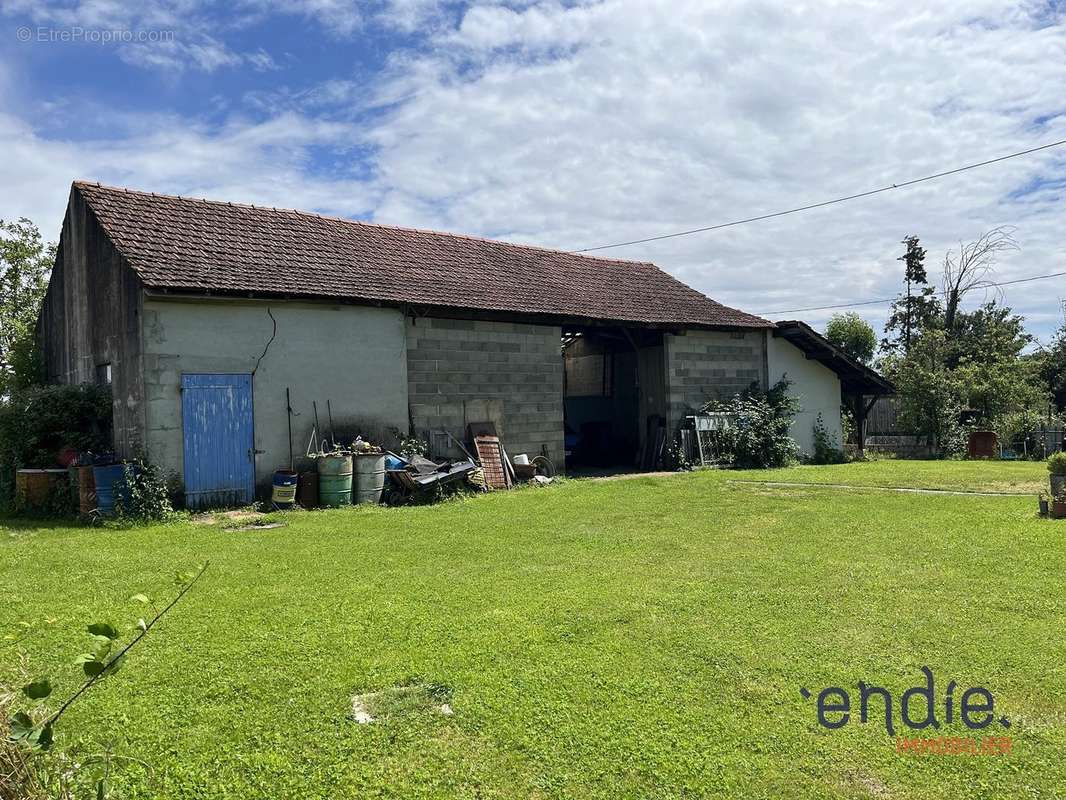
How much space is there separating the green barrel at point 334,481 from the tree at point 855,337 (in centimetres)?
2876

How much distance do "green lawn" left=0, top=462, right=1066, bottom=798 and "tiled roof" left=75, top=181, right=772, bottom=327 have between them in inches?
204

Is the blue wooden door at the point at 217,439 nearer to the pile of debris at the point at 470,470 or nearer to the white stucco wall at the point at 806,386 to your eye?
the pile of debris at the point at 470,470

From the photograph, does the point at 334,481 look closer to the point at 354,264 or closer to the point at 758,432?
the point at 354,264

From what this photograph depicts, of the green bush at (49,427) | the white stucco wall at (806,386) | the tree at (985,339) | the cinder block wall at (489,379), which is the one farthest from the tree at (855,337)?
the green bush at (49,427)

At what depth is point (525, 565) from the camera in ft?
22.8

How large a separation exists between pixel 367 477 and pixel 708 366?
32.8ft

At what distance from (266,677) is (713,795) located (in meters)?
2.46

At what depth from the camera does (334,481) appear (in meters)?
11.7

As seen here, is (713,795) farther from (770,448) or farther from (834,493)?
(770,448)

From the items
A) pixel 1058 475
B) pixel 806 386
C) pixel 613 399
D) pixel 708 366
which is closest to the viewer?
pixel 1058 475

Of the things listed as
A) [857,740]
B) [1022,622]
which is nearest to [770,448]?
[1022,622]

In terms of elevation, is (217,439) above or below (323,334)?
below

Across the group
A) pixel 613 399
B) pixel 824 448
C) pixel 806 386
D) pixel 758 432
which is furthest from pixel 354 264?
pixel 824 448

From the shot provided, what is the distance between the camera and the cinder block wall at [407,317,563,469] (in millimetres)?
13922
